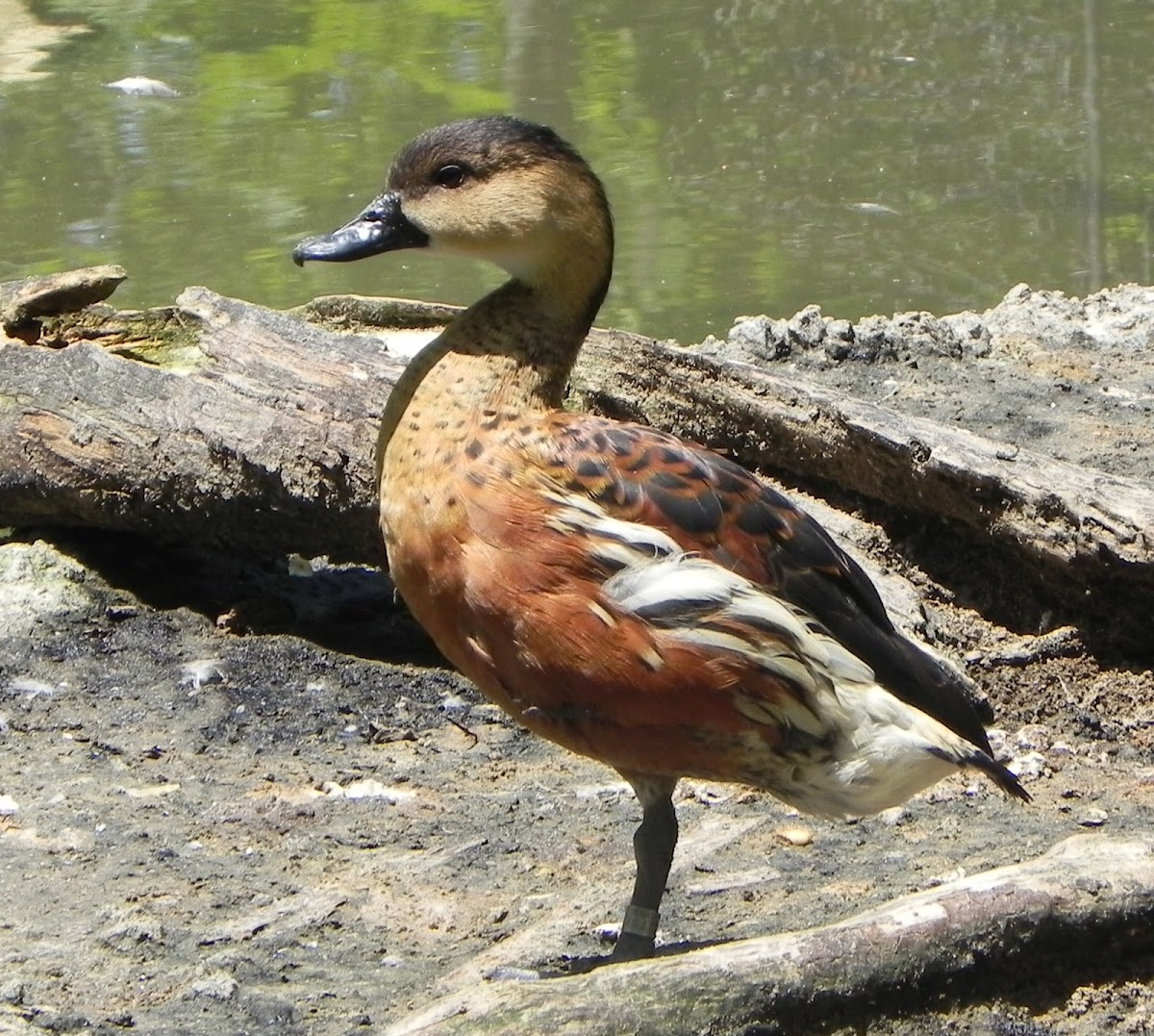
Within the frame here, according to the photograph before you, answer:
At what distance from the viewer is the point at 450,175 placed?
3979 mm

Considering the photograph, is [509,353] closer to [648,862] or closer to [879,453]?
[648,862]

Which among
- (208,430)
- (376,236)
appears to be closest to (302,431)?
(208,430)

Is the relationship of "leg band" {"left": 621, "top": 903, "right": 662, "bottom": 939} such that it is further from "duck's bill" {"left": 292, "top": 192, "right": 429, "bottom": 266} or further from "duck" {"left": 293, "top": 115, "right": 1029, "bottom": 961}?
"duck's bill" {"left": 292, "top": 192, "right": 429, "bottom": 266}

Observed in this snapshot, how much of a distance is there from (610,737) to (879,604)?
744 mm

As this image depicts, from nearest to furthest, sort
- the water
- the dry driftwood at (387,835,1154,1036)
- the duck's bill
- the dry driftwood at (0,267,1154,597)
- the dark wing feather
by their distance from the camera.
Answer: the dry driftwood at (387,835,1154,1036), the dark wing feather, the duck's bill, the dry driftwood at (0,267,1154,597), the water

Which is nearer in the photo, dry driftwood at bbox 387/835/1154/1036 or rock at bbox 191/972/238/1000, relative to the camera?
dry driftwood at bbox 387/835/1154/1036

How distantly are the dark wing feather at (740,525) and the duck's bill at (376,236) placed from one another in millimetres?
630

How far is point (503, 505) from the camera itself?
3.51 meters

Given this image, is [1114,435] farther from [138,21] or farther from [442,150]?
[138,21]

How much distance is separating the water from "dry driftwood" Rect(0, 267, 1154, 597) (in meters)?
3.22

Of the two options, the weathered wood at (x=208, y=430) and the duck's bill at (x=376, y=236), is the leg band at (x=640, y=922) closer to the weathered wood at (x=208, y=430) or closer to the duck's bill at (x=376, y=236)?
the duck's bill at (x=376, y=236)

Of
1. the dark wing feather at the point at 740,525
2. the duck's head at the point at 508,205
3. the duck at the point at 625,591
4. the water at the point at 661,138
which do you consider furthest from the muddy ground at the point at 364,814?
the water at the point at 661,138

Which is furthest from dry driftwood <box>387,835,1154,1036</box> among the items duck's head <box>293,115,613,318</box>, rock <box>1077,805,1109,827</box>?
duck's head <box>293,115,613,318</box>

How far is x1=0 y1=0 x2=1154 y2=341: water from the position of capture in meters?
9.24
